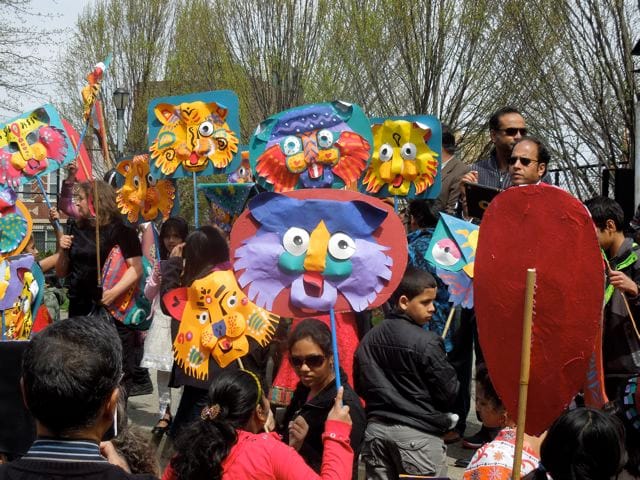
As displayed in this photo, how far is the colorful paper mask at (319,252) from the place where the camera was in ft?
12.0

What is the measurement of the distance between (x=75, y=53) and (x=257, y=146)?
869 inches

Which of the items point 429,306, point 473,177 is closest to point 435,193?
point 473,177

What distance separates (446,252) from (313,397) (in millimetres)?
1865

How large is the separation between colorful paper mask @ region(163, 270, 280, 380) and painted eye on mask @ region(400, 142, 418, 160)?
1804mm

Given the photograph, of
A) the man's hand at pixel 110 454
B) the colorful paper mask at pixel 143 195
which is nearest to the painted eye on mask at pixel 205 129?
the colorful paper mask at pixel 143 195

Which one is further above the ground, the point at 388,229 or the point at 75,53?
the point at 75,53

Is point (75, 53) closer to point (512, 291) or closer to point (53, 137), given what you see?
point (53, 137)

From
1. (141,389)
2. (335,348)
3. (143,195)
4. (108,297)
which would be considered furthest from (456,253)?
(141,389)

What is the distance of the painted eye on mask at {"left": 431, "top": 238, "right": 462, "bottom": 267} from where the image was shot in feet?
17.6

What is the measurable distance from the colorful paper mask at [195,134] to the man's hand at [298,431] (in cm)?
361

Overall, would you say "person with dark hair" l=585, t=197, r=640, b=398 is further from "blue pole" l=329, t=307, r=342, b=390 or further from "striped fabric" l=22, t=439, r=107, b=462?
"striped fabric" l=22, t=439, r=107, b=462

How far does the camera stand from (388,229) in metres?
3.71

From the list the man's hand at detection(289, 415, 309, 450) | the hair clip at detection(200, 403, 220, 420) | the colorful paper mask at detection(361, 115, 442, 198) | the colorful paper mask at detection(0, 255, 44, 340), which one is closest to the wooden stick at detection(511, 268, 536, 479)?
the hair clip at detection(200, 403, 220, 420)

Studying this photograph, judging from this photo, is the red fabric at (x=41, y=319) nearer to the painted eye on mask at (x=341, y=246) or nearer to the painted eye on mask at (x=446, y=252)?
the painted eye on mask at (x=446, y=252)
